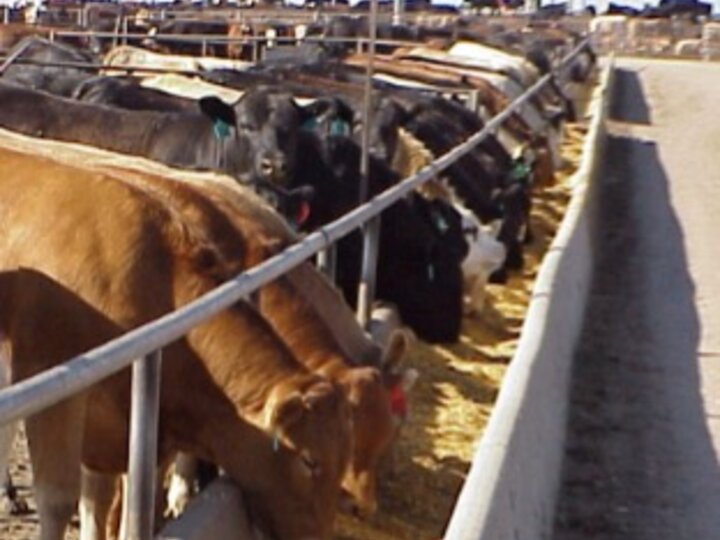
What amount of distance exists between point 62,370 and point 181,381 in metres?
2.18

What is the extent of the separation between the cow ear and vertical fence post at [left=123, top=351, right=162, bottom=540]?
23.9 feet

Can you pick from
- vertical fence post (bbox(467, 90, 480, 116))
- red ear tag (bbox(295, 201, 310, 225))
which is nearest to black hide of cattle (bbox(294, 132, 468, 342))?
red ear tag (bbox(295, 201, 310, 225))

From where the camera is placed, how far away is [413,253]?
11.6m

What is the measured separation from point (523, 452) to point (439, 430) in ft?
8.00

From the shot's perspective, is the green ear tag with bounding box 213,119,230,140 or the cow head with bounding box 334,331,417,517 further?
the green ear tag with bounding box 213,119,230,140

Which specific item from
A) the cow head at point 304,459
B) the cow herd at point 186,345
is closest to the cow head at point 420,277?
the cow herd at point 186,345

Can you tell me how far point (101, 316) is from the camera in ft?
18.5

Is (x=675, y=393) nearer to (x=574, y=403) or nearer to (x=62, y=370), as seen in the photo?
(x=574, y=403)

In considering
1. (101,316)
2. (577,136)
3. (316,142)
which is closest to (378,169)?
(316,142)

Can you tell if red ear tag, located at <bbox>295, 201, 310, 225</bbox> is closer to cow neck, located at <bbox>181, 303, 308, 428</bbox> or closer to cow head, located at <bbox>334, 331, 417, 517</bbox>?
cow head, located at <bbox>334, 331, 417, 517</bbox>

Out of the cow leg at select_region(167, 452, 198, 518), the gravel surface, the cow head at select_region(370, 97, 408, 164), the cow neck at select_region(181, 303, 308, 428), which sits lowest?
the gravel surface

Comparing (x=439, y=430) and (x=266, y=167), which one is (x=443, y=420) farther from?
(x=266, y=167)

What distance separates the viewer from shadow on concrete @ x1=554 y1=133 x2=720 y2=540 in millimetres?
8125

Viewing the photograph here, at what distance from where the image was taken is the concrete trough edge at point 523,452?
5.19 m
